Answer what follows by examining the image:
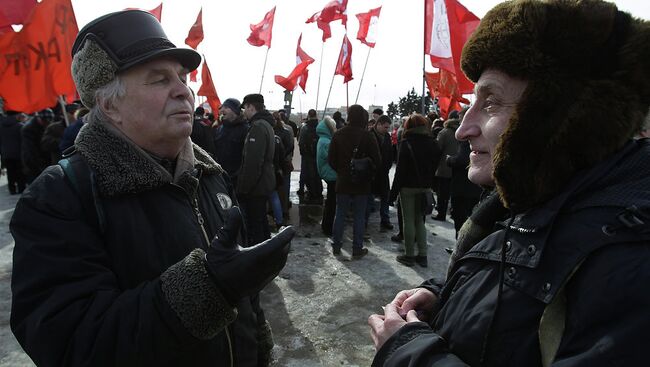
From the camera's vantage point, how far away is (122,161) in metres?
1.41

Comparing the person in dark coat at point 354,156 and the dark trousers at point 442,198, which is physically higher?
the person in dark coat at point 354,156

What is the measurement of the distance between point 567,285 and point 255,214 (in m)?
4.77

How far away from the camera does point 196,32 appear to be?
9.25 m

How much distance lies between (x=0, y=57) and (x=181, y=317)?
5.31 metres

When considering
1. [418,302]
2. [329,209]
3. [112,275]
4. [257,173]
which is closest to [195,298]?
[112,275]

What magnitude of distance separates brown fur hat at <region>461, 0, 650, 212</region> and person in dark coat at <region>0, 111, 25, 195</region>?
11.1 metres

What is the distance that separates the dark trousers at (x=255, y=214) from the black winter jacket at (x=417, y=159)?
1933 mm

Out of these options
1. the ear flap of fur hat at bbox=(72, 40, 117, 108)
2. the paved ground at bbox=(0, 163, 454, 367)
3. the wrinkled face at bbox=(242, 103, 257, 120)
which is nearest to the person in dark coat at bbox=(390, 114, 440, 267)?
the paved ground at bbox=(0, 163, 454, 367)

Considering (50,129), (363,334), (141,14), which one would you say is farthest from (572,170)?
(50,129)

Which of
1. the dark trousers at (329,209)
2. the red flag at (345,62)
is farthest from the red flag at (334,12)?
the dark trousers at (329,209)

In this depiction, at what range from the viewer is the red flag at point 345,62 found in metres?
10.4

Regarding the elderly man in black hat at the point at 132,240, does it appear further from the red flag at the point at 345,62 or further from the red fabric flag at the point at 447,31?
the red flag at the point at 345,62

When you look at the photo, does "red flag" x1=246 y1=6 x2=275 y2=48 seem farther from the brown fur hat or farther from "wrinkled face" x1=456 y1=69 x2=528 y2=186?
the brown fur hat

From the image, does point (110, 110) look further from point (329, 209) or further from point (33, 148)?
point (33, 148)
